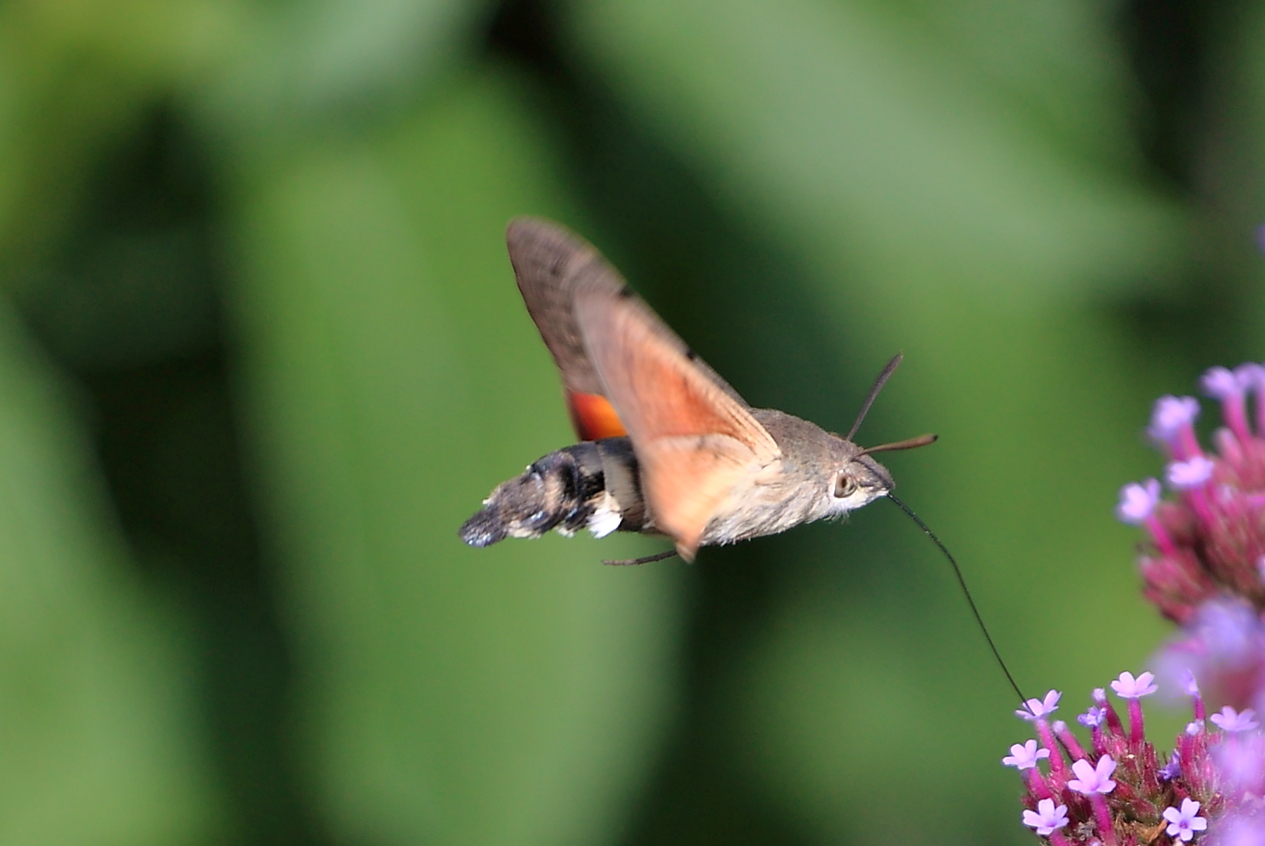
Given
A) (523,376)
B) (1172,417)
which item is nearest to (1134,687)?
(1172,417)

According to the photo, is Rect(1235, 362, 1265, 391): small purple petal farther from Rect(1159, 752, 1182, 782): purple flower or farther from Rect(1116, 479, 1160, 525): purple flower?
Rect(1159, 752, 1182, 782): purple flower

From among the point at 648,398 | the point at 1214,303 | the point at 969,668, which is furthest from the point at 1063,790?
the point at 1214,303

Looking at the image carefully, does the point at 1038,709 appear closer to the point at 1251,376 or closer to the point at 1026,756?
the point at 1026,756

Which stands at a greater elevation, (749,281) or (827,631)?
(749,281)

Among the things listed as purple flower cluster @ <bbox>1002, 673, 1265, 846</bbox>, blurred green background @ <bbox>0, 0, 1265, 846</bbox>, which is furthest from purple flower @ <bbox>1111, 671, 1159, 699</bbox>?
blurred green background @ <bbox>0, 0, 1265, 846</bbox>

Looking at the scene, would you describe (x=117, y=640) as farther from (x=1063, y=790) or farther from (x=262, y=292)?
(x=1063, y=790)

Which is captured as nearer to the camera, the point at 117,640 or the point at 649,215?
the point at 117,640
